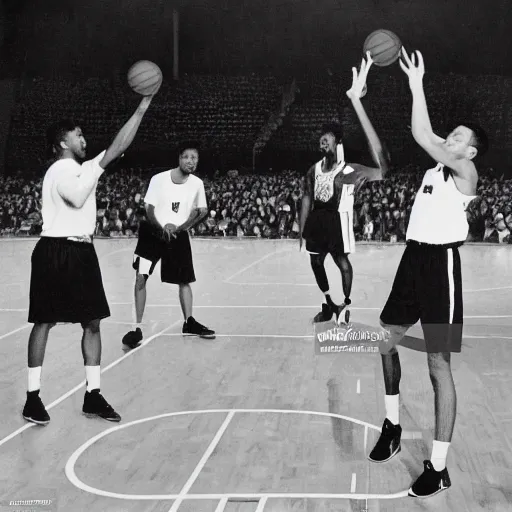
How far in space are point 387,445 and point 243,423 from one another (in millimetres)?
739

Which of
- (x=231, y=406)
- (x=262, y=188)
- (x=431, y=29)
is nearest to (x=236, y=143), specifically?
(x=262, y=188)

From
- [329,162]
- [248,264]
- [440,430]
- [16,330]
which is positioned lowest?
A: [248,264]

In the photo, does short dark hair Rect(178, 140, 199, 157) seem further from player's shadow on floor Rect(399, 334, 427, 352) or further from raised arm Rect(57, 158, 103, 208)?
player's shadow on floor Rect(399, 334, 427, 352)

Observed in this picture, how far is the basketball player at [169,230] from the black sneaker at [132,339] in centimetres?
2

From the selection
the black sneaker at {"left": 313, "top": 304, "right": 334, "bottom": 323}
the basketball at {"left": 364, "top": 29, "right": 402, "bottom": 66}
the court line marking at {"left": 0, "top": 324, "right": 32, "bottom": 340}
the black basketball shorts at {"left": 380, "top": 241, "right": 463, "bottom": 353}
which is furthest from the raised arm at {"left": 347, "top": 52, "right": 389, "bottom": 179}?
the court line marking at {"left": 0, "top": 324, "right": 32, "bottom": 340}

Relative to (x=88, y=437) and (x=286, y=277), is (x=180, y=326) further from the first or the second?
(x=286, y=277)

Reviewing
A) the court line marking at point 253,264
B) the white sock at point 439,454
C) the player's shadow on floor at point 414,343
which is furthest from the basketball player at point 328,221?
the white sock at point 439,454

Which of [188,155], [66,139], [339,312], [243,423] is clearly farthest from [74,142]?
[339,312]

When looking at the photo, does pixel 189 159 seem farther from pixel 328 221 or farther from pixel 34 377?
pixel 34 377

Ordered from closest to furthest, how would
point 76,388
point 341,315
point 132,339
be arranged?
1. point 76,388
2. point 132,339
3. point 341,315

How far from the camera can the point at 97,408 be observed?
3.35 metres

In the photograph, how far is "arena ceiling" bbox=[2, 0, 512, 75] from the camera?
8445 millimetres

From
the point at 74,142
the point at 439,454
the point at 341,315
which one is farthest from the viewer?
the point at 341,315

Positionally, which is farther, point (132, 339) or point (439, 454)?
point (132, 339)
